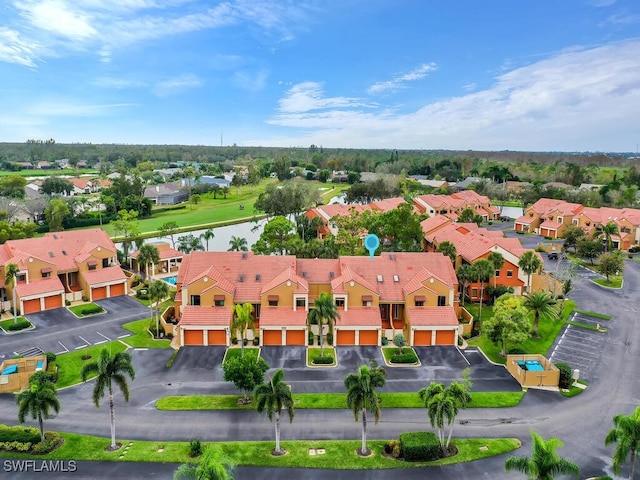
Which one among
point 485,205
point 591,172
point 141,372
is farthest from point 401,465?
point 591,172

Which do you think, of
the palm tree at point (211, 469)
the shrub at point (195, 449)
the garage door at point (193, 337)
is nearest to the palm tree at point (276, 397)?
the shrub at point (195, 449)

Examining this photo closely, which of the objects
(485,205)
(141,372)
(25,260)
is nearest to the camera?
(141,372)

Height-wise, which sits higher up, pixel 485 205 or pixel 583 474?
pixel 485 205

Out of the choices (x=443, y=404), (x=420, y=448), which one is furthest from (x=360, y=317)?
(x=443, y=404)

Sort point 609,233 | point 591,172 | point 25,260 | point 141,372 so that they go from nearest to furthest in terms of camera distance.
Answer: point 141,372 < point 25,260 < point 609,233 < point 591,172

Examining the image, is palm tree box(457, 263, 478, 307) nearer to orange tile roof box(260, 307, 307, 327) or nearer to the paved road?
the paved road

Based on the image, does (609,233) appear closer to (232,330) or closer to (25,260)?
(232,330)
